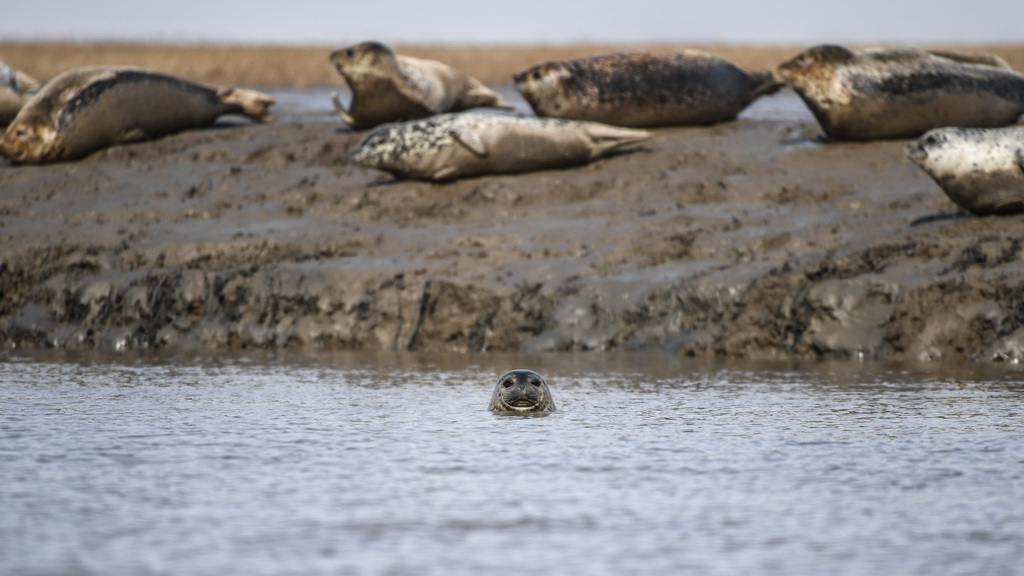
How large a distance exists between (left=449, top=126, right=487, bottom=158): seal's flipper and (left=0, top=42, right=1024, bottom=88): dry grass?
14.6 m

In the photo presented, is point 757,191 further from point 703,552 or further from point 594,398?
point 703,552

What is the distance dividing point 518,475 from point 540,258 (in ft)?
17.1

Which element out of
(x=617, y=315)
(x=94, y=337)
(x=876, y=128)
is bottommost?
(x=94, y=337)

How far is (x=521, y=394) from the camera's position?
6.00 m

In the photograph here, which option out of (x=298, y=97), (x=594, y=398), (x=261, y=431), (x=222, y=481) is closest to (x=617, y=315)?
(x=594, y=398)

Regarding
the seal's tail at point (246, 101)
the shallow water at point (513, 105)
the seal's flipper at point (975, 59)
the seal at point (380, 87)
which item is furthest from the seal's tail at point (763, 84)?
the seal's tail at point (246, 101)

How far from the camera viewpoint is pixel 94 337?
9.56 m

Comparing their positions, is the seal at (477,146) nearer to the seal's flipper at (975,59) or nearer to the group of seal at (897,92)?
the group of seal at (897,92)

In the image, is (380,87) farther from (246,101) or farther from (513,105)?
(513,105)

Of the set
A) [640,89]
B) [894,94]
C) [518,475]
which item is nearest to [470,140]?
[640,89]

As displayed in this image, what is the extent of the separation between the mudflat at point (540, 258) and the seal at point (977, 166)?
208mm

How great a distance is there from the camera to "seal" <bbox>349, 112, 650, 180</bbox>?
11.9 m

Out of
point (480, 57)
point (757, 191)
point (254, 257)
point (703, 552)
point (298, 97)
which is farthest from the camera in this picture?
point (480, 57)

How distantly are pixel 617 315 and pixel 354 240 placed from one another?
253 centimetres
